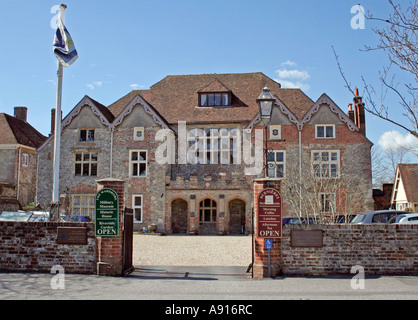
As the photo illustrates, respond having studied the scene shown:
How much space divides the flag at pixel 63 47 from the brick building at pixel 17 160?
847 inches

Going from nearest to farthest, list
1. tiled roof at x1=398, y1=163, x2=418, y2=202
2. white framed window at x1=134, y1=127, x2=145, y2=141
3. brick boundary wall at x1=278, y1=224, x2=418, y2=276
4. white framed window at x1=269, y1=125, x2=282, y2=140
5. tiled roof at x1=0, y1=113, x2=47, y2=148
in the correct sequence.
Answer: brick boundary wall at x1=278, y1=224, x2=418, y2=276 → white framed window at x1=269, y1=125, x2=282, y2=140 → white framed window at x1=134, y1=127, x2=145, y2=141 → tiled roof at x1=398, y1=163, x2=418, y2=202 → tiled roof at x1=0, y1=113, x2=47, y2=148

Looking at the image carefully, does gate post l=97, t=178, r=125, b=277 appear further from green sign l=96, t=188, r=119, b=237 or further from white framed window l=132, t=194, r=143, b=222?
white framed window l=132, t=194, r=143, b=222

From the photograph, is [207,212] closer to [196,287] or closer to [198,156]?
[198,156]

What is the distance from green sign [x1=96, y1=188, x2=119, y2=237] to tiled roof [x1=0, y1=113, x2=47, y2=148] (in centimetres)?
2944

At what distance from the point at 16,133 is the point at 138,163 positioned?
50.8 feet

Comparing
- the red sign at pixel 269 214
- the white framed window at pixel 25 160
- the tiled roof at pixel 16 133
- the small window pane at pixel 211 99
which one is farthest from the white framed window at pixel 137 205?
the red sign at pixel 269 214

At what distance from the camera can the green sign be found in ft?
37.7

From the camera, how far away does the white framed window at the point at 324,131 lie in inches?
1169

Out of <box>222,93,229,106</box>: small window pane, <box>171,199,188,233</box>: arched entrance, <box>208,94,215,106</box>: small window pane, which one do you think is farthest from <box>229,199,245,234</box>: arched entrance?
<box>208,94,215,106</box>: small window pane

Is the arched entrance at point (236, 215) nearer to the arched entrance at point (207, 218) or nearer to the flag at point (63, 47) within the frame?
the arched entrance at point (207, 218)

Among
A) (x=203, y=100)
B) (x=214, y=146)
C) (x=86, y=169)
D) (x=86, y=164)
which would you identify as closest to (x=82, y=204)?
(x=86, y=169)

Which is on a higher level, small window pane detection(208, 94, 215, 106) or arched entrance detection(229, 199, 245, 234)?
small window pane detection(208, 94, 215, 106)

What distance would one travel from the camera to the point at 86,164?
3097 centimetres

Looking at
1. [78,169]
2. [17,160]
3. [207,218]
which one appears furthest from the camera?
[17,160]
